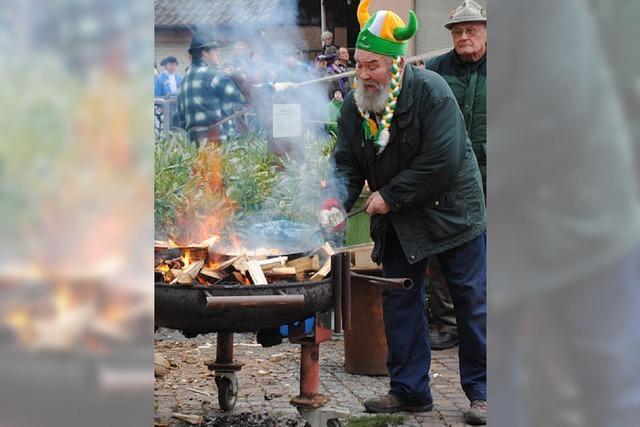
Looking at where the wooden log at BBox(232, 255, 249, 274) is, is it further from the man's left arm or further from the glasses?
the glasses

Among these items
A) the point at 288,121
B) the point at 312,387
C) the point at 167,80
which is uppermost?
the point at 167,80

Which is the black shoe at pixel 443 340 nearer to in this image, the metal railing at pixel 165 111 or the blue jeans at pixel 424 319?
the blue jeans at pixel 424 319

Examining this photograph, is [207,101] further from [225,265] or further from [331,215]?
[225,265]

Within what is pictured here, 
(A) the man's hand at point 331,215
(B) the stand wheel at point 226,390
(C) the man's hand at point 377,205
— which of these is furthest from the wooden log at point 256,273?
(B) the stand wheel at point 226,390

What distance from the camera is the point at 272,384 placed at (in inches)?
236

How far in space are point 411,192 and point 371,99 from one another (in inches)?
19.0

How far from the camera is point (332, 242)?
5.38 m

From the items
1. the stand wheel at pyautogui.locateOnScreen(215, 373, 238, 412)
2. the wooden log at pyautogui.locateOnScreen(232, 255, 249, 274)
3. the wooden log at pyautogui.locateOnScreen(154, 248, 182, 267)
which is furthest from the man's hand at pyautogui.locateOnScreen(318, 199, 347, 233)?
the stand wheel at pyautogui.locateOnScreen(215, 373, 238, 412)

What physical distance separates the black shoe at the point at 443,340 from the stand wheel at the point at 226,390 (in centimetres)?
196

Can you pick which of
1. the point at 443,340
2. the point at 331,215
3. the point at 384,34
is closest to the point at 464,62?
the point at 384,34

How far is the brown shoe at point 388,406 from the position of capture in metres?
5.25

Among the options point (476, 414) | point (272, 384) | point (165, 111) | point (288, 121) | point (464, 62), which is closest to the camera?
point (476, 414)

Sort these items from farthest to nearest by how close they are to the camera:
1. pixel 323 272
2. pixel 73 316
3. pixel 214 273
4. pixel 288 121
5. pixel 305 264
A: pixel 288 121
pixel 305 264
pixel 323 272
pixel 214 273
pixel 73 316

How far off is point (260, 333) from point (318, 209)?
2.74 feet
